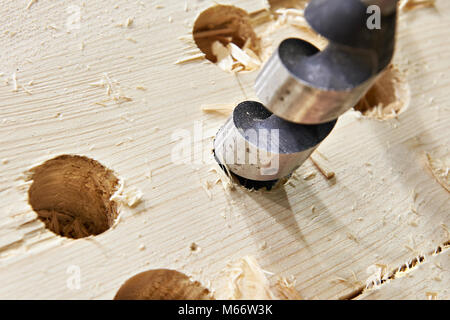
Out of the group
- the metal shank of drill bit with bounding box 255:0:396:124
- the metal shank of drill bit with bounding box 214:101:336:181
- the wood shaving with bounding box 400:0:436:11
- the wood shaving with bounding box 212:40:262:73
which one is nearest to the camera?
the metal shank of drill bit with bounding box 255:0:396:124

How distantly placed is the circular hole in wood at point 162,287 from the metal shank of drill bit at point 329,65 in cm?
31

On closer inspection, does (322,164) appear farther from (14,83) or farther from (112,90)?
(14,83)

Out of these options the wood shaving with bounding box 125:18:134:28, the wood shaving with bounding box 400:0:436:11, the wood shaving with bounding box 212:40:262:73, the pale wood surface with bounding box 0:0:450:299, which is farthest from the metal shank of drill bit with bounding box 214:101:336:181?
the wood shaving with bounding box 400:0:436:11

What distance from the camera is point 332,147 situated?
2.91 feet

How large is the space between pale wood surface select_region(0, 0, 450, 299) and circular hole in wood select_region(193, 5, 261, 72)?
4 cm

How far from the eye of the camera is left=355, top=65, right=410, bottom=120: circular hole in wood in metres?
0.96

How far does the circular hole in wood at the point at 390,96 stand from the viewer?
3.15ft

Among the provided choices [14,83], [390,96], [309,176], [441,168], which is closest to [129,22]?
[14,83]

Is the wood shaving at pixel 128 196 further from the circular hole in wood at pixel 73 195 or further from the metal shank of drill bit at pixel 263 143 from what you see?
the metal shank of drill bit at pixel 263 143

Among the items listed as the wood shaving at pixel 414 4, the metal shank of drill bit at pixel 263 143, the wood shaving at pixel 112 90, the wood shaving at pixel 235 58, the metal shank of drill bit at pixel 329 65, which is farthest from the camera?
the wood shaving at pixel 414 4

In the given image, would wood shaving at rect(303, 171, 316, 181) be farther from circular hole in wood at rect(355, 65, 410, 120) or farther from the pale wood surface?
circular hole in wood at rect(355, 65, 410, 120)

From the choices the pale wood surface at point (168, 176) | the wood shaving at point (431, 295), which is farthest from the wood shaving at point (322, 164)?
the wood shaving at point (431, 295)

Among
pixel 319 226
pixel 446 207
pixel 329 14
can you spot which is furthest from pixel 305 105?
pixel 446 207

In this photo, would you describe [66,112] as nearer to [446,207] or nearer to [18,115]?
[18,115]
